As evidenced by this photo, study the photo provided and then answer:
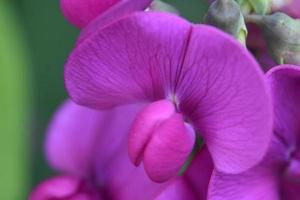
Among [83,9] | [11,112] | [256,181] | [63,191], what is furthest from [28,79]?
[256,181]

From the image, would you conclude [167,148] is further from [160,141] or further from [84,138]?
[84,138]

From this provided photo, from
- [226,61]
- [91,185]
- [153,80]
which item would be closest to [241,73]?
[226,61]

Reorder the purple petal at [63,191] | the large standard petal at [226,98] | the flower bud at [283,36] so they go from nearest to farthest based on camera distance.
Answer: the large standard petal at [226,98] → the flower bud at [283,36] → the purple petal at [63,191]

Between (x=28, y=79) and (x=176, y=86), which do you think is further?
(x=28, y=79)

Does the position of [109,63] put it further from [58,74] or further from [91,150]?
[58,74]

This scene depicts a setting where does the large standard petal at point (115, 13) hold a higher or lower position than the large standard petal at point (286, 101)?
higher

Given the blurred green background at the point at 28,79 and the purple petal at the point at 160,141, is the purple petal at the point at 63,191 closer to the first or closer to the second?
the purple petal at the point at 160,141

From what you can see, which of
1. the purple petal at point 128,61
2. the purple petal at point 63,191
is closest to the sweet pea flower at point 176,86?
the purple petal at point 128,61
